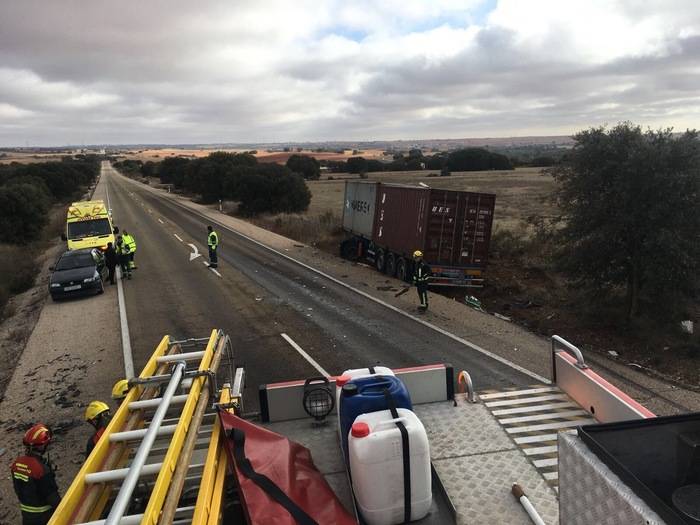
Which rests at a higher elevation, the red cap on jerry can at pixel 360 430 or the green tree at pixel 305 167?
the green tree at pixel 305 167

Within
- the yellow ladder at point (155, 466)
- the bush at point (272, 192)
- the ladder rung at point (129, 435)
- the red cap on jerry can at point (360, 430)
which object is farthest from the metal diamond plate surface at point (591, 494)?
the bush at point (272, 192)

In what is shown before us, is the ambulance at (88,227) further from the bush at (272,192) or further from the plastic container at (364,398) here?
the bush at (272,192)

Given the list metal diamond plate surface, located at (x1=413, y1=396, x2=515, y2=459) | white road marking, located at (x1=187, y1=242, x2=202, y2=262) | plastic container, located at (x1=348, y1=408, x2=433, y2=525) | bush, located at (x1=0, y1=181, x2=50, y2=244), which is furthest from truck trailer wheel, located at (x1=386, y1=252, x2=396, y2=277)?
bush, located at (x1=0, y1=181, x2=50, y2=244)

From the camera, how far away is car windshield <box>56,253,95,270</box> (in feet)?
55.1

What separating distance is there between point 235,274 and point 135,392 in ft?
49.6

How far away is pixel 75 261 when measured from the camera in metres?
17.1

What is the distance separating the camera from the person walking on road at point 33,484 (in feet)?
14.4

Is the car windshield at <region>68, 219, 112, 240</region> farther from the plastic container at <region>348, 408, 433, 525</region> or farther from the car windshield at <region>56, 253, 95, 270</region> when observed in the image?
the plastic container at <region>348, 408, 433, 525</region>

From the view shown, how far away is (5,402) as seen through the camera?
8930 mm

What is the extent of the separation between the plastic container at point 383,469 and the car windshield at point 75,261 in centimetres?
1618

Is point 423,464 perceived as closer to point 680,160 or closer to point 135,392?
point 135,392

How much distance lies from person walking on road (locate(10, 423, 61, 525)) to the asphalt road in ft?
12.2

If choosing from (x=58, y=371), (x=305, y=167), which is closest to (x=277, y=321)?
(x=58, y=371)

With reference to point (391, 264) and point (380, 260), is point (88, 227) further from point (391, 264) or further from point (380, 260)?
point (391, 264)
